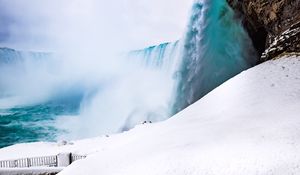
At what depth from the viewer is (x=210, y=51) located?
35.4m

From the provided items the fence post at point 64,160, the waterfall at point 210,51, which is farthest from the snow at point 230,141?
the waterfall at point 210,51

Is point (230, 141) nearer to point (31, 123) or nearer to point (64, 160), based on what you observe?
point (64, 160)

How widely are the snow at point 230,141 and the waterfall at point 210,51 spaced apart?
715 inches

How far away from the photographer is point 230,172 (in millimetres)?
6043

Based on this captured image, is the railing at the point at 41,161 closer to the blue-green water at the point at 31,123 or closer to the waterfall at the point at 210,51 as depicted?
the waterfall at the point at 210,51

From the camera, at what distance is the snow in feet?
20.4

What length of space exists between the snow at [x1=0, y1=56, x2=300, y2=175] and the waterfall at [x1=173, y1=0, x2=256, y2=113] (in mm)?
18155

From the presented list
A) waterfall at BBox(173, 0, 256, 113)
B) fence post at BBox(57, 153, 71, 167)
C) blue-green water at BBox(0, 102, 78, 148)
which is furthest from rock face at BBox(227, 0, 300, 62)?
blue-green water at BBox(0, 102, 78, 148)

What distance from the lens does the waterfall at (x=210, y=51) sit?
3206cm

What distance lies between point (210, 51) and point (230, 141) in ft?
94.2

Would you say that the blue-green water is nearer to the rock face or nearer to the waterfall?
the waterfall

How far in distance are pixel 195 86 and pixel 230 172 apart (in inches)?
1177

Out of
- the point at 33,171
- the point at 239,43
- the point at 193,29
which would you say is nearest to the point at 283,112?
the point at 33,171

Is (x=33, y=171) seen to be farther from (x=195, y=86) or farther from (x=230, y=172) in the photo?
(x=195, y=86)
